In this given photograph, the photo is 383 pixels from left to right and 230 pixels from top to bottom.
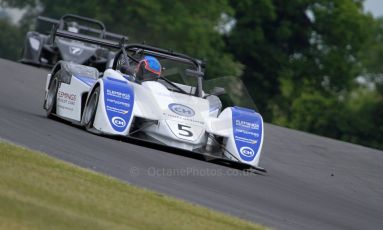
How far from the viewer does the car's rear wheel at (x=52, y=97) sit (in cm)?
1505

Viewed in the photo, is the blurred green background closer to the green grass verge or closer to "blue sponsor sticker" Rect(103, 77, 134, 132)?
"blue sponsor sticker" Rect(103, 77, 134, 132)

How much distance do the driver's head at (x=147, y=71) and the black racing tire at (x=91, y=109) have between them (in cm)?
65

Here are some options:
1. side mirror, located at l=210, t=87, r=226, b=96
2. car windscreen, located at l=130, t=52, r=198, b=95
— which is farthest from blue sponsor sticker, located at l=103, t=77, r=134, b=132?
side mirror, located at l=210, t=87, r=226, b=96

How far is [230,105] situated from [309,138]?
20.8ft

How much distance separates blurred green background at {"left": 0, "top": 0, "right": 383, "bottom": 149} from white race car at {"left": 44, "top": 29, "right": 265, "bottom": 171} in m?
40.9

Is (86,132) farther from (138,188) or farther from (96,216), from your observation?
(96,216)

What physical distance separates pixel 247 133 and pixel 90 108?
197 cm

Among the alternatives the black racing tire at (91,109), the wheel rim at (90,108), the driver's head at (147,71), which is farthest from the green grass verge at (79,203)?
the driver's head at (147,71)

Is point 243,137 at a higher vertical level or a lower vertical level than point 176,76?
lower

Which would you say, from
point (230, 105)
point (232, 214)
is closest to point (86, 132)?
point (230, 105)

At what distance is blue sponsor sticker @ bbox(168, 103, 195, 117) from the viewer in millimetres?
12781

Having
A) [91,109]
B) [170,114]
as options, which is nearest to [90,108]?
[91,109]

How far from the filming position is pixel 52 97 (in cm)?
1535

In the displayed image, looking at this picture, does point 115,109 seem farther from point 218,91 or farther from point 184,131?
point 218,91
